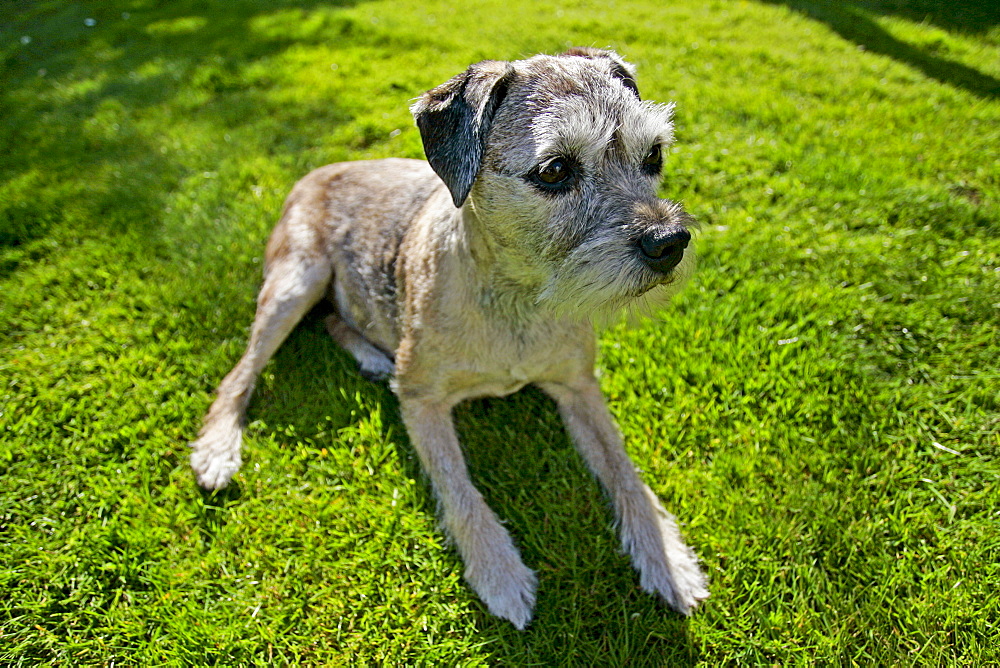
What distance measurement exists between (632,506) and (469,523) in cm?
80

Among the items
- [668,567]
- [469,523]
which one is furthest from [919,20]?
[469,523]

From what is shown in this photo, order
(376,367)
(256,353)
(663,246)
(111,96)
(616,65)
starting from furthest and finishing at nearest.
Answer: (111,96) → (376,367) → (256,353) → (616,65) → (663,246)

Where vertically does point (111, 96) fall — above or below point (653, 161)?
below

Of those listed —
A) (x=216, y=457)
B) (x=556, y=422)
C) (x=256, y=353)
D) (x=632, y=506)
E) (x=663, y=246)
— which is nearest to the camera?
(x=663, y=246)

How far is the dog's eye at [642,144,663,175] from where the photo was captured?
8.78ft

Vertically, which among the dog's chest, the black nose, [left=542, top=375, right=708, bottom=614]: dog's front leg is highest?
the black nose

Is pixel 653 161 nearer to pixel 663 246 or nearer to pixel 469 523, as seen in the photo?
pixel 663 246

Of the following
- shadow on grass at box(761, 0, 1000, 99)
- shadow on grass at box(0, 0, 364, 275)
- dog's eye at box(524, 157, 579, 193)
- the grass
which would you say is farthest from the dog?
shadow on grass at box(761, 0, 1000, 99)

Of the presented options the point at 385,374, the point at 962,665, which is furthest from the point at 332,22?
the point at 962,665

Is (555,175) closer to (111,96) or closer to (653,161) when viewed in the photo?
(653,161)

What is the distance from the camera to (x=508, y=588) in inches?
102

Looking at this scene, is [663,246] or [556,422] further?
[556,422]

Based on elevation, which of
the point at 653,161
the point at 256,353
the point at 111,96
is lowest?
the point at 256,353

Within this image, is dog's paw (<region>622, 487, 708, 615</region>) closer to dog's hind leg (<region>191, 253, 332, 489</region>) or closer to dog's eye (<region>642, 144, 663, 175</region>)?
dog's eye (<region>642, 144, 663, 175</region>)
